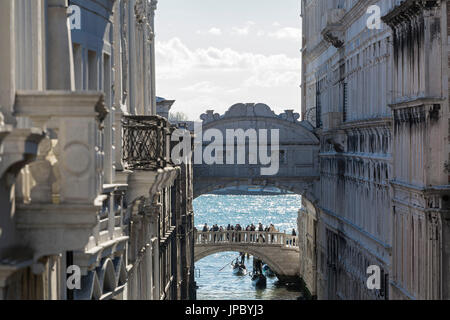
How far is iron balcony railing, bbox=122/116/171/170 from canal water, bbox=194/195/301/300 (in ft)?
111

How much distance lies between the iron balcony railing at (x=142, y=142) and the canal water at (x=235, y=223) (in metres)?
33.8

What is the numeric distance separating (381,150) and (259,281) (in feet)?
105

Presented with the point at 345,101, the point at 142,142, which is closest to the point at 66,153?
the point at 142,142

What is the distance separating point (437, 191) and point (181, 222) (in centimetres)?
1347

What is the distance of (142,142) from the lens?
1261 centimetres

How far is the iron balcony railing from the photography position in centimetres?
1244

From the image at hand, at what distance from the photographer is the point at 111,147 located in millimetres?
11031

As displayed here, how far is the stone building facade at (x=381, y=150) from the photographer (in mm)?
18625

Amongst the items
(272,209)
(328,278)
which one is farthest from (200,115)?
(272,209)
